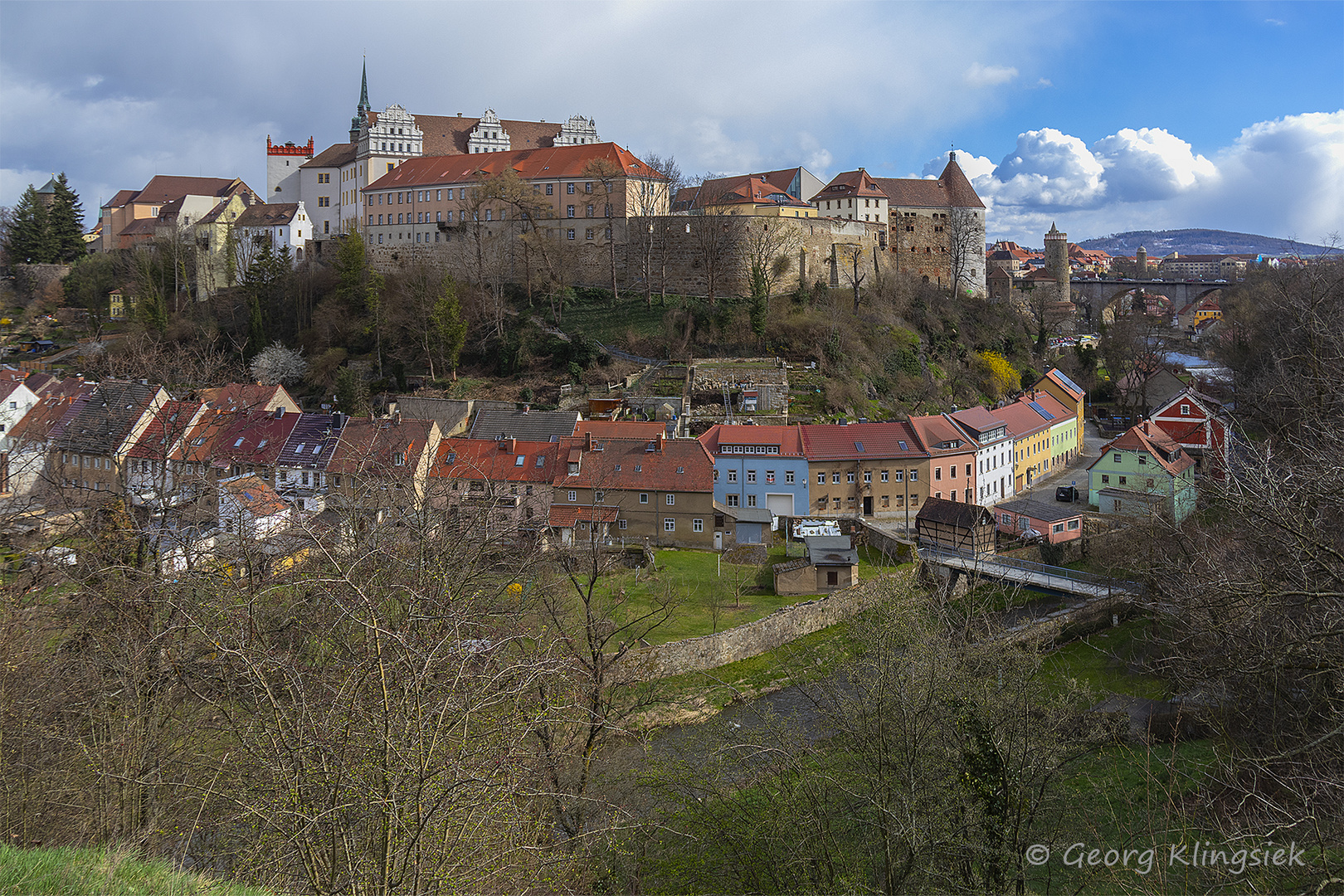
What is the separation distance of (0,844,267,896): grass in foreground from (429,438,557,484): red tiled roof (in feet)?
74.1

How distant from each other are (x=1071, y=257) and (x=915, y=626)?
14833 cm

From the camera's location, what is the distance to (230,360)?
143 feet

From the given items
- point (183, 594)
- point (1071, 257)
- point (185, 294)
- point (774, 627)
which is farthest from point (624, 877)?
point (1071, 257)

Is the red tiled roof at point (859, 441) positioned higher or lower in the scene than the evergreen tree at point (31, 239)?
lower

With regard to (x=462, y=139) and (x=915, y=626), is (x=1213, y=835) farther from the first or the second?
(x=462, y=139)

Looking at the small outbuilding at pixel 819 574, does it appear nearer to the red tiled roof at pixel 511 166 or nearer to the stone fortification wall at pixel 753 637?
the stone fortification wall at pixel 753 637

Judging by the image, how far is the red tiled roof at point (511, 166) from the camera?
4825 cm

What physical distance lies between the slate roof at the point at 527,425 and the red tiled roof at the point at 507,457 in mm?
918

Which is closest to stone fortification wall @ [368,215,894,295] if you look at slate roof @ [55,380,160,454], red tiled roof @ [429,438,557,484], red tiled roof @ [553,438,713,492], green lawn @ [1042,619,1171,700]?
red tiled roof @ [429,438,557,484]

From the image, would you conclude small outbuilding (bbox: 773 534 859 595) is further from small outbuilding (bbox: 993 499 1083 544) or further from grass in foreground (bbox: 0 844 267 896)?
grass in foreground (bbox: 0 844 267 896)

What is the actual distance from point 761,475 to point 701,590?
7.20m

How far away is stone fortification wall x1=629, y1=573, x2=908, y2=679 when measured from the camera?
1970 centimetres

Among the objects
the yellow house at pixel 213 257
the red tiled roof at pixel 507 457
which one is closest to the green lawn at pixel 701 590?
the red tiled roof at pixel 507 457

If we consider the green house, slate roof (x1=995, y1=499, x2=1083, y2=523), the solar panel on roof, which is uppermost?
the solar panel on roof
